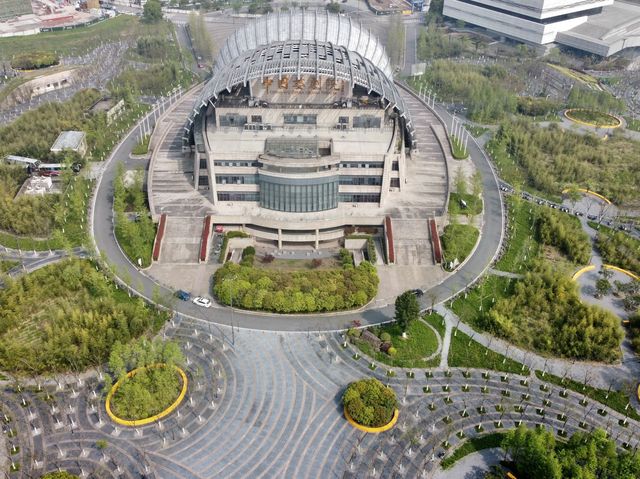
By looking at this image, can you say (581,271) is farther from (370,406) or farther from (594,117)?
(594,117)

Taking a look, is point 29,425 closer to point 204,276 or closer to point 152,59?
point 204,276

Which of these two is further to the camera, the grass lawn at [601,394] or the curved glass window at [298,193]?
the curved glass window at [298,193]

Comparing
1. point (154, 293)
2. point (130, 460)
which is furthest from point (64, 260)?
point (130, 460)

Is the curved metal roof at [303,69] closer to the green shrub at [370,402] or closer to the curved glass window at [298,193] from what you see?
the curved glass window at [298,193]

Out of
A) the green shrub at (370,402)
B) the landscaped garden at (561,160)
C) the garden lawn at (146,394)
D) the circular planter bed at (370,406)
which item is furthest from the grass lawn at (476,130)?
the garden lawn at (146,394)

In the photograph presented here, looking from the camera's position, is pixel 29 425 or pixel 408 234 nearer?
pixel 29 425

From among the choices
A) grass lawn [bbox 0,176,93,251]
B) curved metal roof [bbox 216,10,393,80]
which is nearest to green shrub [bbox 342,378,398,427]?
grass lawn [bbox 0,176,93,251]

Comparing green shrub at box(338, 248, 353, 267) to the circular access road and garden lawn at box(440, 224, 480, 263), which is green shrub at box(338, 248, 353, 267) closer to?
the circular access road
